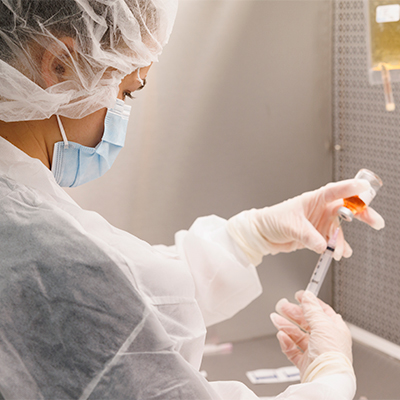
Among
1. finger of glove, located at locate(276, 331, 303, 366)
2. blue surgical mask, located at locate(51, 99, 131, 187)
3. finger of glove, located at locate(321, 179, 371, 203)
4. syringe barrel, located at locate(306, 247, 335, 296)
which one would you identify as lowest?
finger of glove, located at locate(276, 331, 303, 366)

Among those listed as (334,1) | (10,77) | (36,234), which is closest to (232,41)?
(334,1)

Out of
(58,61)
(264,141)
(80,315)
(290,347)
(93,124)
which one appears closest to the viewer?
(80,315)

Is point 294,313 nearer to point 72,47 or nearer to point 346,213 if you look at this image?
point 346,213

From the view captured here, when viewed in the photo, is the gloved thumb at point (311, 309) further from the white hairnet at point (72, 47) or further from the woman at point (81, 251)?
the white hairnet at point (72, 47)

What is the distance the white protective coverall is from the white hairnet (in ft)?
0.44

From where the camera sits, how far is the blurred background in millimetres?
1386

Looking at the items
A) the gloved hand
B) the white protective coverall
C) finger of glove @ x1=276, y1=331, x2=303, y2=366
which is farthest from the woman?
the gloved hand

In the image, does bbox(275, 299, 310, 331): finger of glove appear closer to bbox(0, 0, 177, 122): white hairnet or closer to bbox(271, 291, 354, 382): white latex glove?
bbox(271, 291, 354, 382): white latex glove

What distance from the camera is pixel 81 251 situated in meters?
0.60

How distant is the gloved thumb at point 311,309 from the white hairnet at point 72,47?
2.04 feet

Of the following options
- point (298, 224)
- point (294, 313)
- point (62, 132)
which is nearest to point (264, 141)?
point (298, 224)

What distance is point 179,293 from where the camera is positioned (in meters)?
0.68

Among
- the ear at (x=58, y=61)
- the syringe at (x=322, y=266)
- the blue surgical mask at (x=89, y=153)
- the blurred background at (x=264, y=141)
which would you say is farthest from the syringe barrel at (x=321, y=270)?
the ear at (x=58, y=61)

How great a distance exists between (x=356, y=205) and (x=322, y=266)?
172mm
